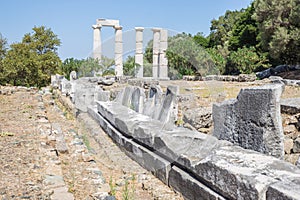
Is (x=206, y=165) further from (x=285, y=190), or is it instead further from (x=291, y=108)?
(x=291, y=108)

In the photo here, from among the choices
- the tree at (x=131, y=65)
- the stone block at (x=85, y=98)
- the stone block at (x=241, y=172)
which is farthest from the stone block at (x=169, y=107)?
the stone block at (x=85, y=98)

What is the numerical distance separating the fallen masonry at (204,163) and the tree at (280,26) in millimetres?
18909

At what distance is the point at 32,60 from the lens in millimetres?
26656

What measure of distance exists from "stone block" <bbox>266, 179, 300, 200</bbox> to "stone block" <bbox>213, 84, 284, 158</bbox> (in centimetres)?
102

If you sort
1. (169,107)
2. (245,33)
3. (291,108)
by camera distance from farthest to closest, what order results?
(245,33)
(291,108)
(169,107)

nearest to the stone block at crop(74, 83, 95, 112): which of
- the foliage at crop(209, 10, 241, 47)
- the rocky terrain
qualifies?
the rocky terrain

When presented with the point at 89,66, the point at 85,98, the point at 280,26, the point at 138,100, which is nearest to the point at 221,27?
the point at 280,26

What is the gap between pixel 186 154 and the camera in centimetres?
337

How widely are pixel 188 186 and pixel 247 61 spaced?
79.9 feet

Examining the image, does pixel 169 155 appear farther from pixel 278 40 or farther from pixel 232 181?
pixel 278 40

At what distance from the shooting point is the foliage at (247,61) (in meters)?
26.2

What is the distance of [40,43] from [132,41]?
81.3 feet

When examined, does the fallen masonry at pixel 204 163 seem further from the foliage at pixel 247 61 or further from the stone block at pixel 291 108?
the foliage at pixel 247 61

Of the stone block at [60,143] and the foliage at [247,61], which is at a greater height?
the foliage at [247,61]
